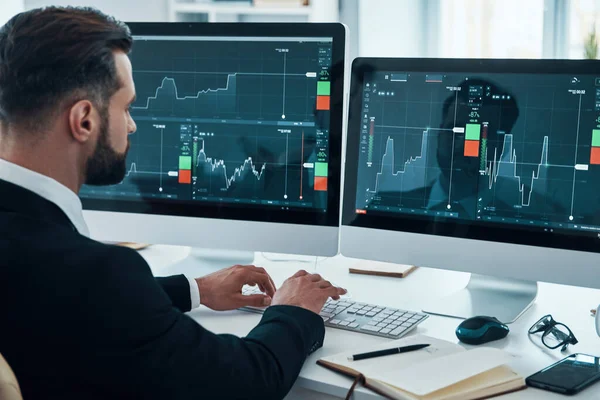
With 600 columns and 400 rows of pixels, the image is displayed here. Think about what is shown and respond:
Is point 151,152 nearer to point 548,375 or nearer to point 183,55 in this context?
point 183,55

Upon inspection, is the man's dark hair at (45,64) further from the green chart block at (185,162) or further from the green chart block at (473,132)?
the green chart block at (473,132)

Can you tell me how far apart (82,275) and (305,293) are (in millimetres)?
496

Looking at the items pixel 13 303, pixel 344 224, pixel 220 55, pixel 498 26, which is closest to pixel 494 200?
pixel 344 224

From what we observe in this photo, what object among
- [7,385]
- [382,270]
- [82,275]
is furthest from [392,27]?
[7,385]

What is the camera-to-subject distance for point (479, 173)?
143 centimetres

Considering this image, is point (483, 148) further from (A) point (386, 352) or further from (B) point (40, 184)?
(B) point (40, 184)

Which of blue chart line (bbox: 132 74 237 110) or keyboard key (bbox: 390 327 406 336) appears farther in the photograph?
blue chart line (bbox: 132 74 237 110)

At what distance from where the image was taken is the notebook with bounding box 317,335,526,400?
1054 mm

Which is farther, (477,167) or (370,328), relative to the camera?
(477,167)

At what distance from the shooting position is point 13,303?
3.02ft

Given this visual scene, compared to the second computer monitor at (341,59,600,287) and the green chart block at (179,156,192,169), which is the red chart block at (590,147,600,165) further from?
the green chart block at (179,156,192,169)

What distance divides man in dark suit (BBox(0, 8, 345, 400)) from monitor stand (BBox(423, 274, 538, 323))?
341mm

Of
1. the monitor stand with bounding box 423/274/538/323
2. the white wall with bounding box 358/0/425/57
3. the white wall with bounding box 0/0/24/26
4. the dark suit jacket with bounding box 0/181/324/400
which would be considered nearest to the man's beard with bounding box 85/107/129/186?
the dark suit jacket with bounding box 0/181/324/400

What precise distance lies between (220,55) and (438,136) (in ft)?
1.70
